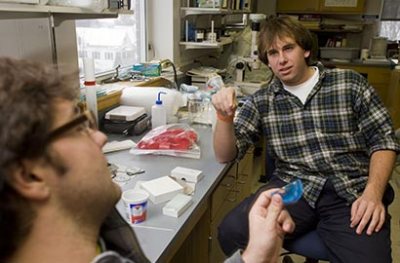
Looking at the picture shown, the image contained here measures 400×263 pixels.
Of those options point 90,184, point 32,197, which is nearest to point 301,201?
point 90,184

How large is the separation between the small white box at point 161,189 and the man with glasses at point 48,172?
564 mm

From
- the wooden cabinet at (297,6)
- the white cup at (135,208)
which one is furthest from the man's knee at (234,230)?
the wooden cabinet at (297,6)

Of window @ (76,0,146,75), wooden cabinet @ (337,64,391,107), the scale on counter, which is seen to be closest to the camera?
the scale on counter

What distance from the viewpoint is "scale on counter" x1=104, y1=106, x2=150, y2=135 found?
2.04 m

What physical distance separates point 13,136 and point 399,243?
106 inches

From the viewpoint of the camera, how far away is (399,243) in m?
2.58

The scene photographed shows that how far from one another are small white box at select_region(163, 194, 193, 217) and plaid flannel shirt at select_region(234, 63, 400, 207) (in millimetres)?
498

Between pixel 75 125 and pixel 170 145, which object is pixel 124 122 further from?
pixel 75 125

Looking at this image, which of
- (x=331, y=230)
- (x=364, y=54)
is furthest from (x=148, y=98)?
(x=364, y=54)

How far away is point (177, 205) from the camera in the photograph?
1272 millimetres

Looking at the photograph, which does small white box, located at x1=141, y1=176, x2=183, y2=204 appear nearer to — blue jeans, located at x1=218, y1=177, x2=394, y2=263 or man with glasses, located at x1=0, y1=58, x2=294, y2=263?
blue jeans, located at x1=218, y1=177, x2=394, y2=263

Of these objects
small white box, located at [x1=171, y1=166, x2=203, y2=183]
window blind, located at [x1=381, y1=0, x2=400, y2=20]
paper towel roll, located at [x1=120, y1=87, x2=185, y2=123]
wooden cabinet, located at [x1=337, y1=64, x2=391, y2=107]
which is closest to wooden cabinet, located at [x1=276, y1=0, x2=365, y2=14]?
window blind, located at [x1=381, y1=0, x2=400, y2=20]

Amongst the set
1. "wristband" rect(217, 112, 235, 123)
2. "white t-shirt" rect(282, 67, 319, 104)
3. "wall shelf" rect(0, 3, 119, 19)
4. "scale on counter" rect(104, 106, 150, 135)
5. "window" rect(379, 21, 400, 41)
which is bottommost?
"scale on counter" rect(104, 106, 150, 135)

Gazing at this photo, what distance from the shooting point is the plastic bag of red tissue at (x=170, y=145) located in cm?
177
